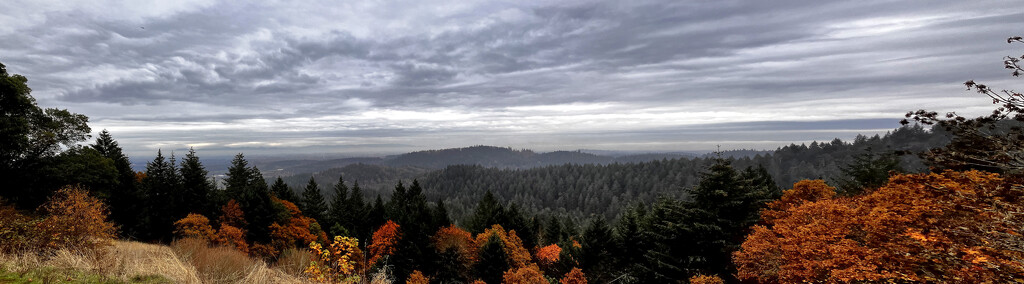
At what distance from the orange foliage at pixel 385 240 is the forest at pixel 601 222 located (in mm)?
179

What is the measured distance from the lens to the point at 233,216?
40.1 metres

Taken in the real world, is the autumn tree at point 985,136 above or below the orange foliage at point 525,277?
above

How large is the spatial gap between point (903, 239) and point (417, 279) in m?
36.8

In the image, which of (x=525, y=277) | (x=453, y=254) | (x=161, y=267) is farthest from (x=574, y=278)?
(x=161, y=267)

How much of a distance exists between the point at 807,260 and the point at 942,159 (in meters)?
11.2

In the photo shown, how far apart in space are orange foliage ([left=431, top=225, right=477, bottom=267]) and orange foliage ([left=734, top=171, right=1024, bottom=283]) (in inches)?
1172

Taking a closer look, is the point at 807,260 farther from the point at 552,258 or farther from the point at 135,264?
the point at 552,258

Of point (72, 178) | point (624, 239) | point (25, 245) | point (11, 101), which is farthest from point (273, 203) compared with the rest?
point (624, 239)

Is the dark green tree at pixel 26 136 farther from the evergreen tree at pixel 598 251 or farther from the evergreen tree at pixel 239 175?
the evergreen tree at pixel 598 251

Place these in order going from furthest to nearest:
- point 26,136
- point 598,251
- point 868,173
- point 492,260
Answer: point 868,173
point 598,251
point 492,260
point 26,136

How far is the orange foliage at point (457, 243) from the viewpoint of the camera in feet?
145

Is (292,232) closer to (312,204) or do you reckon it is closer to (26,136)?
(312,204)

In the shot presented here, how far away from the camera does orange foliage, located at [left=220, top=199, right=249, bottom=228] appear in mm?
40062

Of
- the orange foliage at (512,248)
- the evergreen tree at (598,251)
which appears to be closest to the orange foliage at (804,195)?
the evergreen tree at (598,251)
